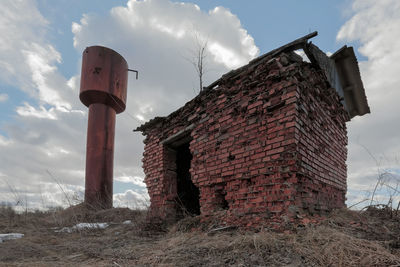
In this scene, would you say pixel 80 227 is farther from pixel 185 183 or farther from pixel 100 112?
pixel 100 112

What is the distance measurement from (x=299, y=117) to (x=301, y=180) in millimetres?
872

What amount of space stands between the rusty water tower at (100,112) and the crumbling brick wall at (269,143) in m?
5.31

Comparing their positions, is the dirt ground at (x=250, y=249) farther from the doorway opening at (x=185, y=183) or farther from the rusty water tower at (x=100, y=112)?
the rusty water tower at (x=100, y=112)

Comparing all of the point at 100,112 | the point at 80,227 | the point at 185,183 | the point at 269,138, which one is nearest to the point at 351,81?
the point at 269,138

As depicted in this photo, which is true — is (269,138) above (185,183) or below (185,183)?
above

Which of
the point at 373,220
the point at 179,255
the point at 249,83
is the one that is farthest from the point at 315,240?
the point at 249,83

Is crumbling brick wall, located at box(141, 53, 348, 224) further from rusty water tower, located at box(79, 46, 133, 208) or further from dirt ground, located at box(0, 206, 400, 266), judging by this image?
rusty water tower, located at box(79, 46, 133, 208)

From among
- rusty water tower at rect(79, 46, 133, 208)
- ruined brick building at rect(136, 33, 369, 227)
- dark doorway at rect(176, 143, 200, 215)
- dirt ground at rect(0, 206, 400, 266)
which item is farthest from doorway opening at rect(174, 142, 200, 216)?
rusty water tower at rect(79, 46, 133, 208)

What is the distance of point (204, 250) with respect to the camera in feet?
9.75

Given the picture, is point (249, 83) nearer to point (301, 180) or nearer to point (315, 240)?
point (301, 180)

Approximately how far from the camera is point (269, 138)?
12.4 feet

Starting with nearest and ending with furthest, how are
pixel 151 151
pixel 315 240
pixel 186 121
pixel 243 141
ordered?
pixel 315 240
pixel 243 141
pixel 186 121
pixel 151 151

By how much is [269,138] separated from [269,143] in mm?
74

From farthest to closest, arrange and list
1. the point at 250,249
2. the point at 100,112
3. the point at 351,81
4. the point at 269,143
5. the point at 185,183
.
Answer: the point at 100,112 → the point at 185,183 → the point at 351,81 → the point at 269,143 → the point at 250,249
